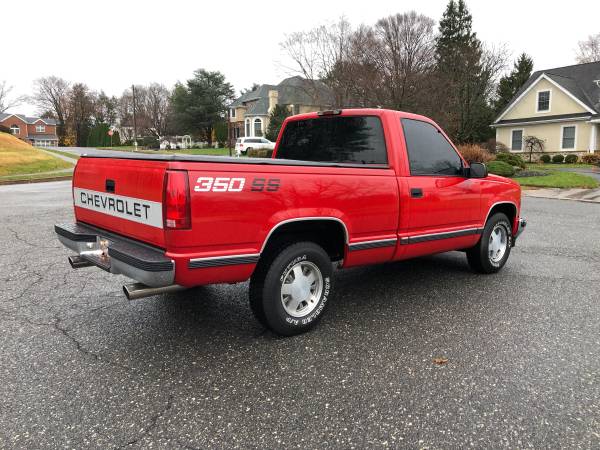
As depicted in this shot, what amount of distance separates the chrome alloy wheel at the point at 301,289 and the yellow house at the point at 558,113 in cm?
3437

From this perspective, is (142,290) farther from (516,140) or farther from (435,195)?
(516,140)

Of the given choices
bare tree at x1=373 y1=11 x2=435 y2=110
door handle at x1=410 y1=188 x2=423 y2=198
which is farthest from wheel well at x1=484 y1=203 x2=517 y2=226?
bare tree at x1=373 y1=11 x2=435 y2=110

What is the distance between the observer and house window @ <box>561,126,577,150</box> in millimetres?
32406

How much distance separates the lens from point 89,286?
16.6 feet

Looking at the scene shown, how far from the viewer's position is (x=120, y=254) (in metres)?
3.20

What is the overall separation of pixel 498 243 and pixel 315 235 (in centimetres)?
298

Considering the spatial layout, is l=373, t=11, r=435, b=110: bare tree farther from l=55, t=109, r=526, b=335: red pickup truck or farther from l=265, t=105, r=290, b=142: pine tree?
l=55, t=109, r=526, b=335: red pickup truck

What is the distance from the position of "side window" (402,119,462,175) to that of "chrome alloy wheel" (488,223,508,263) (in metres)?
1.18

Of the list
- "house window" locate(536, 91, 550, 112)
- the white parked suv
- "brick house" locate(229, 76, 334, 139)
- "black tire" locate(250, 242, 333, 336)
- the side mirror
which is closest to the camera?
"black tire" locate(250, 242, 333, 336)

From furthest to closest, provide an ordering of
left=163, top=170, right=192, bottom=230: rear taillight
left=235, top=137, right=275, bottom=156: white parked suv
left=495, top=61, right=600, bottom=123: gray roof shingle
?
left=235, top=137, right=275, bottom=156: white parked suv, left=495, top=61, right=600, bottom=123: gray roof shingle, left=163, top=170, right=192, bottom=230: rear taillight

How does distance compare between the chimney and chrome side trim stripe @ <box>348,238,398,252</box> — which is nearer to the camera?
chrome side trim stripe @ <box>348,238,398,252</box>

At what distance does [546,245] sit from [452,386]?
538 centimetres

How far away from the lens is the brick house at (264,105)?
51.8m

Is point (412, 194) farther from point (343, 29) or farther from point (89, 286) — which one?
point (343, 29)
